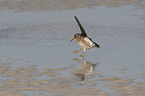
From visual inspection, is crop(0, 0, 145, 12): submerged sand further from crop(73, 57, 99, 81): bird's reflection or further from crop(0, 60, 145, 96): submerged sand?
crop(0, 60, 145, 96): submerged sand

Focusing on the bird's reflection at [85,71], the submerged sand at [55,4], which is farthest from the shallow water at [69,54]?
the submerged sand at [55,4]

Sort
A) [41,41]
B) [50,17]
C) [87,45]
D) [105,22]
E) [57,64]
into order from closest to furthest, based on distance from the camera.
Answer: [57,64] < [87,45] < [41,41] < [105,22] < [50,17]

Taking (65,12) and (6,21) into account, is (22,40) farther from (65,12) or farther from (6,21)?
(65,12)

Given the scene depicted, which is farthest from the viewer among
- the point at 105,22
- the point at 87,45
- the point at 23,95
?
the point at 105,22

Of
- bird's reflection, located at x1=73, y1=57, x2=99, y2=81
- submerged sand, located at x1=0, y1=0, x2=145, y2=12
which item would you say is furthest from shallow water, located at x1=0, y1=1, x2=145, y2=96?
submerged sand, located at x1=0, y1=0, x2=145, y2=12

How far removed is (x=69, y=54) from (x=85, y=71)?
1461mm

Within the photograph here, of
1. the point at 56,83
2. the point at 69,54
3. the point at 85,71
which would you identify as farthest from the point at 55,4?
the point at 56,83

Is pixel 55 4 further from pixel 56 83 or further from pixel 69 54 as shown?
pixel 56 83

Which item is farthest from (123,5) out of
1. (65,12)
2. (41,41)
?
(41,41)

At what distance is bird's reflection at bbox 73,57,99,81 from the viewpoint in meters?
8.08

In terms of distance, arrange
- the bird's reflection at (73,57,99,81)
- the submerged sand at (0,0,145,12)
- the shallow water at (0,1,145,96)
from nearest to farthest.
Answer: the shallow water at (0,1,145,96) → the bird's reflection at (73,57,99,81) → the submerged sand at (0,0,145,12)

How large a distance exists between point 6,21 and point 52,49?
154 inches

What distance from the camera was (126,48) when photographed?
10.3m

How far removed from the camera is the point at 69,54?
9.85 metres
